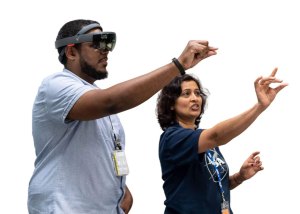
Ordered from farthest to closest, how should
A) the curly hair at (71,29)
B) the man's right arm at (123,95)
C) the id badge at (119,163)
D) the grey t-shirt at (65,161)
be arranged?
1. the curly hair at (71,29)
2. the id badge at (119,163)
3. the grey t-shirt at (65,161)
4. the man's right arm at (123,95)

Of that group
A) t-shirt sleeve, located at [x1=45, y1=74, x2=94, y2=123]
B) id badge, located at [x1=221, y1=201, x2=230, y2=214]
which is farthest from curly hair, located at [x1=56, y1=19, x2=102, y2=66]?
id badge, located at [x1=221, y1=201, x2=230, y2=214]

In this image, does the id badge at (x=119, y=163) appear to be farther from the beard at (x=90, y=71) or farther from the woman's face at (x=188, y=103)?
the woman's face at (x=188, y=103)

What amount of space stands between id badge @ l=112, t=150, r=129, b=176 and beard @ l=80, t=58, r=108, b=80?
31 cm

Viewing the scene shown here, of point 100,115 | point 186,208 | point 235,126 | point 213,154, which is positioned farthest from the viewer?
point 213,154

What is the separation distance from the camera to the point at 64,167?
2072mm

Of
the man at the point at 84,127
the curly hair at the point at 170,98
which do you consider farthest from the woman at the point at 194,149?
the man at the point at 84,127

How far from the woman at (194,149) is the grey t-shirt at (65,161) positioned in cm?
53

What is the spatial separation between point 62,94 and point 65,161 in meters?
0.26

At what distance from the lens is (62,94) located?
6.57ft

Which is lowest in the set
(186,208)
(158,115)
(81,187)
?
(186,208)

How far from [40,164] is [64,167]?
0.36 ft

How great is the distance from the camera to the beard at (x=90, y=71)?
2219mm

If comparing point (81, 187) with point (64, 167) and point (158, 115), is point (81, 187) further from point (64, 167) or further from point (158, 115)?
A: point (158, 115)

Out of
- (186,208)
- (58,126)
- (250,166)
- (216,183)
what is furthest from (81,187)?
(250,166)
